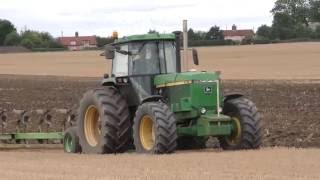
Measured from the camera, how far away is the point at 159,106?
10906 millimetres

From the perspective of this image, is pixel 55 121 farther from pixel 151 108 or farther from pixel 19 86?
pixel 19 86

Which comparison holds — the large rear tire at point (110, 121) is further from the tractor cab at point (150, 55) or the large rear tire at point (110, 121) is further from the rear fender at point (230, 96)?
the rear fender at point (230, 96)

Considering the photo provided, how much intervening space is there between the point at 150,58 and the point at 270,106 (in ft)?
28.1

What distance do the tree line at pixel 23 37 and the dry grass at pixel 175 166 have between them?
89.3 m

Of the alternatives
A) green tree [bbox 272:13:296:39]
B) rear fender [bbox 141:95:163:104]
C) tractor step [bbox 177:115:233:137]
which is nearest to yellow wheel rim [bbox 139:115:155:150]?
rear fender [bbox 141:95:163:104]

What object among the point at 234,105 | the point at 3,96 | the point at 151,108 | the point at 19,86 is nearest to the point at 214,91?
the point at 234,105

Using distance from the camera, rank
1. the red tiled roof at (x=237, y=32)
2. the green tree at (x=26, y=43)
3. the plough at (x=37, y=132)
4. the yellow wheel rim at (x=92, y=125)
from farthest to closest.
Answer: the red tiled roof at (x=237, y=32) < the green tree at (x=26, y=43) < the plough at (x=37, y=132) < the yellow wheel rim at (x=92, y=125)

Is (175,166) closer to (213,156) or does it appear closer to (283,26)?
(213,156)

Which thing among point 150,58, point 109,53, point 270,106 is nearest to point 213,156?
point 150,58

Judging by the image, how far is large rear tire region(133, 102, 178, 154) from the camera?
35.1 feet

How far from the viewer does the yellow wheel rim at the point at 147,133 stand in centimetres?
1125

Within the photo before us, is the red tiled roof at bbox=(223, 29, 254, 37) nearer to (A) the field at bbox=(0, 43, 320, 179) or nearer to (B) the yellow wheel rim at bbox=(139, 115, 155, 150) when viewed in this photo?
(A) the field at bbox=(0, 43, 320, 179)

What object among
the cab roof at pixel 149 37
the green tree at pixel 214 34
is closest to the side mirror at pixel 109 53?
the cab roof at pixel 149 37

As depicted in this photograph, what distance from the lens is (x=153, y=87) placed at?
471 inches
